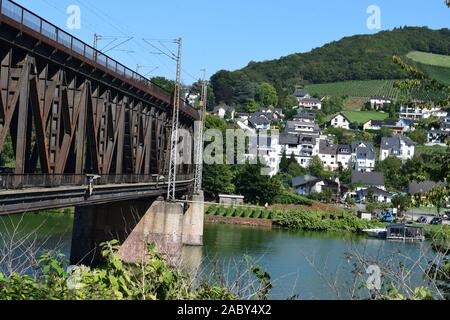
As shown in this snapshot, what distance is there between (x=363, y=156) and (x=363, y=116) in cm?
3956

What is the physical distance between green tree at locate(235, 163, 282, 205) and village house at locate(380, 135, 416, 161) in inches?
1673

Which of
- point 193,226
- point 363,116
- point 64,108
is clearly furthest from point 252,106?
point 64,108

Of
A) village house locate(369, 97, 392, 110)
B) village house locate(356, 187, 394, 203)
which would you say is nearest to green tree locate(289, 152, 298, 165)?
village house locate(356, 187, 394, 203)

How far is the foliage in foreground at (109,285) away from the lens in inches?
289

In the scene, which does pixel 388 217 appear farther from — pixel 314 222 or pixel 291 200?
pixel 314 222

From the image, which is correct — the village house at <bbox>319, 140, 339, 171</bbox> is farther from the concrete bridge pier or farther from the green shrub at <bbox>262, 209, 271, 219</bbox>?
the concrete bridge pier

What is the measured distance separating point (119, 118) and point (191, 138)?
881 inches

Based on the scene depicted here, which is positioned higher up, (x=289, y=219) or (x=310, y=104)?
(x=310, y=104)

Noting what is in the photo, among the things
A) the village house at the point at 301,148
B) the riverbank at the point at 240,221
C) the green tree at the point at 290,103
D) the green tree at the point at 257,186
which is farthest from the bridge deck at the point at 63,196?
the green tree at the point at 290,103

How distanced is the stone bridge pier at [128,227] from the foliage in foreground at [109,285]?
25.8 m

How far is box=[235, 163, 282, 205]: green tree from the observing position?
6806 centimetres

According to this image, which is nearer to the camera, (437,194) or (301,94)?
(437,194)

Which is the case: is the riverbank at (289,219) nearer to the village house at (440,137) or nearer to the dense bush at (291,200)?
the dense bush at (291,200)

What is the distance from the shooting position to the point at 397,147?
108188mm
